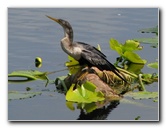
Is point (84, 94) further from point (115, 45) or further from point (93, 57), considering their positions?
point (115, 45)

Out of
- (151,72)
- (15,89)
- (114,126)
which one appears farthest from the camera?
(151,72)

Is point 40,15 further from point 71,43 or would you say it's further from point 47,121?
point 47,121

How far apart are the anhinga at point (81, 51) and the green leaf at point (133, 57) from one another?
58 cm

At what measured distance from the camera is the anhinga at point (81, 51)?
7.84 m

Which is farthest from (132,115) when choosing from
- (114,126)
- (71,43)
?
(71,43)

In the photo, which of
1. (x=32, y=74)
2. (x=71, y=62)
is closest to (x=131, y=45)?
(x=71, y=62)

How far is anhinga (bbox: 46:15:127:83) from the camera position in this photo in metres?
7.84

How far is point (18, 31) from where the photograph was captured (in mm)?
7848

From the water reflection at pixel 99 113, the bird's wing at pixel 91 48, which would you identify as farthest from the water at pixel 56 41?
the bird's wing at pixel 91 48

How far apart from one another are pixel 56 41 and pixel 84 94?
29.9 inches

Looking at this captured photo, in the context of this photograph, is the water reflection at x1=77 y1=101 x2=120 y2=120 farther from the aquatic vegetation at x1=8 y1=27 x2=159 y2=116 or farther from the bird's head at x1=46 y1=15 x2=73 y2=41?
the bird's head at x1=46 y1=15 x2=73 y2=41

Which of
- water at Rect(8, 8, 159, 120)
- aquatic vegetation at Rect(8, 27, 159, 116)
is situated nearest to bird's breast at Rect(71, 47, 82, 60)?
aquatic vegetation at Rect(8, 27, 159, 116)

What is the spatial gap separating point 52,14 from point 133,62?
109 cm
